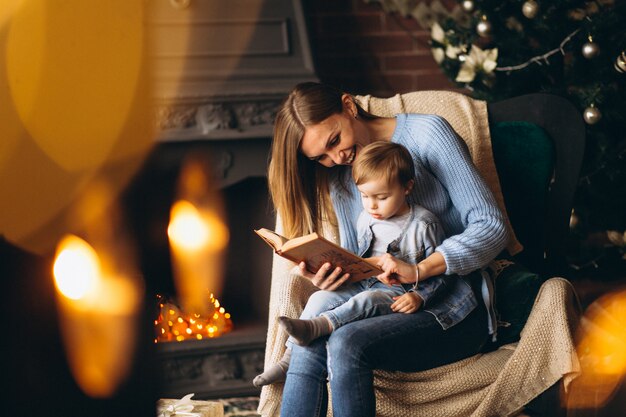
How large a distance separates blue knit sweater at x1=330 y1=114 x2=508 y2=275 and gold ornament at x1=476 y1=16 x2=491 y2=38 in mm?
938

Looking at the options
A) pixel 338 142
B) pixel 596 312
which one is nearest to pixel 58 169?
pixel 338 142

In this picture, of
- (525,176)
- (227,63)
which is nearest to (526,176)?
(525,176)

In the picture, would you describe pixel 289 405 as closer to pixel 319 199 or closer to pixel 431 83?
pixel 319 199

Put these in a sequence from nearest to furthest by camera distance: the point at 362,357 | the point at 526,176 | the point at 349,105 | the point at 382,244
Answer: the point at 362,357, the point at 382,244, the point at 349,105, the point at 526,176

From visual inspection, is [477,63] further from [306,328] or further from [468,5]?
[306,328]

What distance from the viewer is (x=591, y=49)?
8.86 feet

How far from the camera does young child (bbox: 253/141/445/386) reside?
5.78 feet

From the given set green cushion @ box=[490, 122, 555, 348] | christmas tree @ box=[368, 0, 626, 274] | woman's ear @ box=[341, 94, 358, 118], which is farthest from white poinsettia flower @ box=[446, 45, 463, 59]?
woman's ear @ box=[341, 94, 358, 118]

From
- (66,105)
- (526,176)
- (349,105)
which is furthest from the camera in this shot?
(526,176)

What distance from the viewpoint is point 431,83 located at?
341 cm

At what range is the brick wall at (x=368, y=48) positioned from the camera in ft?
11.0

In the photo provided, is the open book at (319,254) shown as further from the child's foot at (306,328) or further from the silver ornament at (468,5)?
the silver ornament at (468,5)

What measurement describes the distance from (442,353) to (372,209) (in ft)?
1.23

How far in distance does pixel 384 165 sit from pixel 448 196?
0.91 feet
